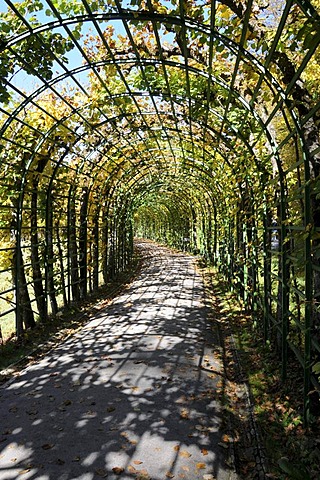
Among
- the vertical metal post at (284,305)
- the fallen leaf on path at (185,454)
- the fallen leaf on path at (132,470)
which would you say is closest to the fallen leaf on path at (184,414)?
the fallen leaf on path at (185,454)

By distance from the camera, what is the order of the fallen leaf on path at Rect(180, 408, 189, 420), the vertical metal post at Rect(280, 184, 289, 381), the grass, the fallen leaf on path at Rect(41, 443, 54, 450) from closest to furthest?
the grass
the fallen leaf on path at Rect(41, 443, 54, 450)
the fallen leaf on path at Rect(180, 408, 189, 420)
the vertical metal post at Rect(280, 184, 289, 381)

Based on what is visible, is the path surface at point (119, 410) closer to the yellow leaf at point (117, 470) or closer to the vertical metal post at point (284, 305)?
the yellow leaf at point (117, 470)

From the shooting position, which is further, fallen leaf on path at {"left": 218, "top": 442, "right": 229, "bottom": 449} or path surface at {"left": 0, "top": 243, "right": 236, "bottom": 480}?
fallen leaf on path at {"left": 218, "top": 442, "right": 229, "bottom": 449}

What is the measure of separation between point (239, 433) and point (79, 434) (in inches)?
58.7

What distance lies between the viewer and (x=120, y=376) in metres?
5.18

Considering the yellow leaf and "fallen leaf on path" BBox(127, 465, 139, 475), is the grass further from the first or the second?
the yellow leaf

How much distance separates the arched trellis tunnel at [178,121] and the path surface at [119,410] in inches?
41.1

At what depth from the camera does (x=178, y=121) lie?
26.7 ft

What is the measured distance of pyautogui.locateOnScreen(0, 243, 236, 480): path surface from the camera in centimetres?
324

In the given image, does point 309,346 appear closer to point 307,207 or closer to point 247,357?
point 307,207

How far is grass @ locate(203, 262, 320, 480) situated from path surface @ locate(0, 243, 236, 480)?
213mm

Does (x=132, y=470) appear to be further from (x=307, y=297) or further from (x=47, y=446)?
(x=307, y=297)

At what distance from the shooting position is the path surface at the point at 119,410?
324cm

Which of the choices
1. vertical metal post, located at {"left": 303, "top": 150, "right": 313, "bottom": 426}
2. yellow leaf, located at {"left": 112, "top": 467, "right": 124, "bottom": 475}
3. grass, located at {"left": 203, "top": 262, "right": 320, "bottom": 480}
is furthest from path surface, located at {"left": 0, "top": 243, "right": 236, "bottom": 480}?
vertical metal post, located at {"left": 303, "top": 150, "right": 313, "bottom": 426}
